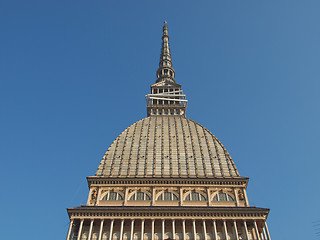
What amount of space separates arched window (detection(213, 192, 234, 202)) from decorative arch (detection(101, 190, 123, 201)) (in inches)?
605

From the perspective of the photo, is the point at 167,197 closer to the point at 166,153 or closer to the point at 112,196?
the point at 112,196

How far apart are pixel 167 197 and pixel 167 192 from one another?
93 cm

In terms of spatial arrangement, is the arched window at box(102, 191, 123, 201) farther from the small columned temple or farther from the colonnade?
the colonnade

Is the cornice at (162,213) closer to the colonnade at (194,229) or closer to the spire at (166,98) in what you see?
the colonnade at (194,229)

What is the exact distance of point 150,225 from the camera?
155ft

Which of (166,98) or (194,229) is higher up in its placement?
(166,98)

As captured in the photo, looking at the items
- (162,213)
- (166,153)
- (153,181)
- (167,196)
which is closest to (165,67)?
(166,153)

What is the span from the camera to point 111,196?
5222 cm

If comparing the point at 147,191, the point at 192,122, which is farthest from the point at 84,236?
the point at 192,122

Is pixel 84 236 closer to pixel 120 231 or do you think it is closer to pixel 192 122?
pixel 120 231

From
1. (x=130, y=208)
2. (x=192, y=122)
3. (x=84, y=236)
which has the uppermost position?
(x=192, y=122)

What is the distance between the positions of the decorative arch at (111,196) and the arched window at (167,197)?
6.38 metres

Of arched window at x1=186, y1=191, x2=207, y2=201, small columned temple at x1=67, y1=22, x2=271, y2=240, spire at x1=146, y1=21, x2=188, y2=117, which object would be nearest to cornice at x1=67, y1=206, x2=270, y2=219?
small columned temple at x1=67, y1=22, x2=271, y2=240

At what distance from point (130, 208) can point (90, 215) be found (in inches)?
231
